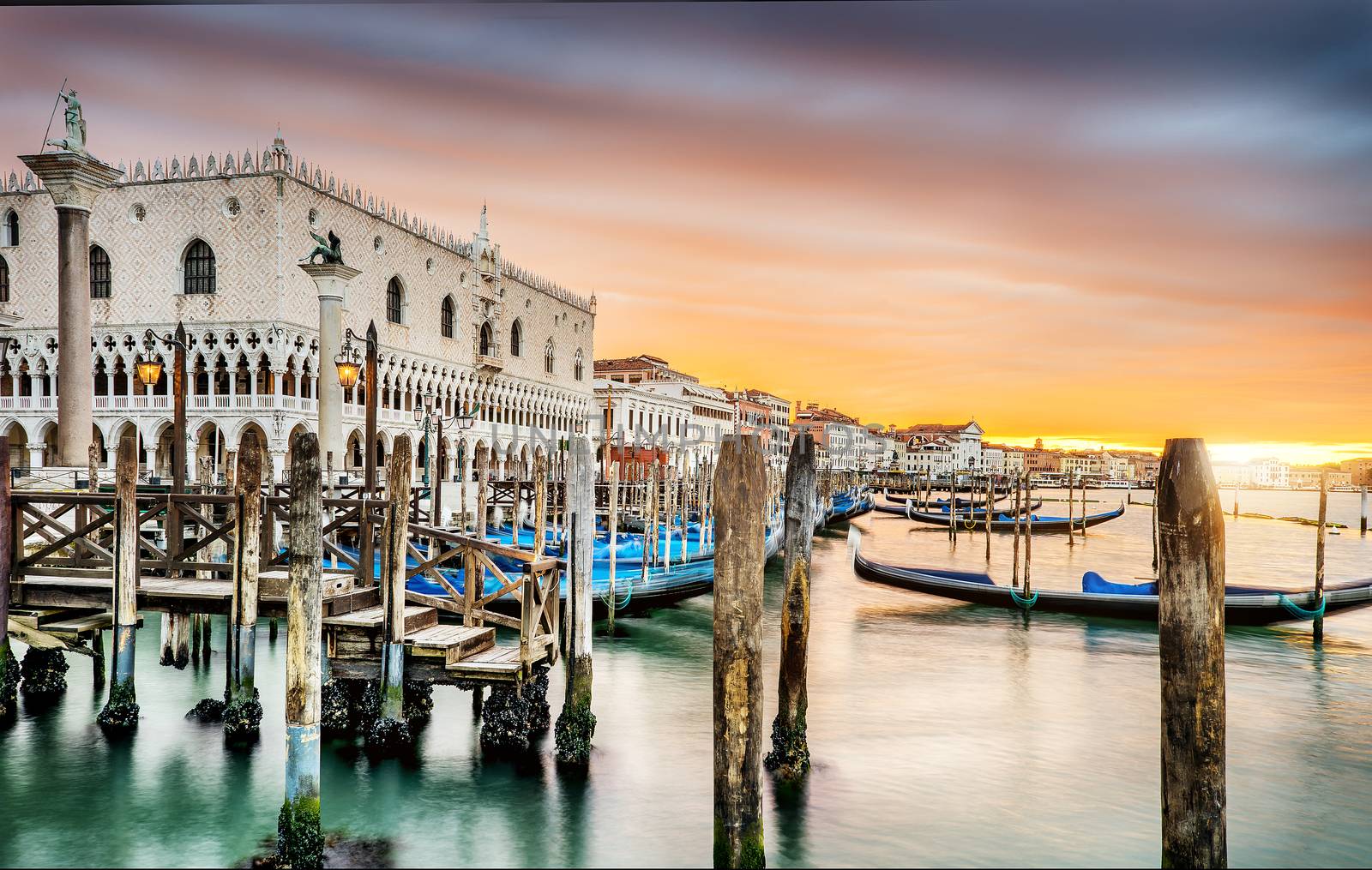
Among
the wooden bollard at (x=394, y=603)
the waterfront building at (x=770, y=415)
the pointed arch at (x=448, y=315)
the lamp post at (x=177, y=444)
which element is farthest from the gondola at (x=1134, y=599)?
the waterfront building at (x=770, y=415)

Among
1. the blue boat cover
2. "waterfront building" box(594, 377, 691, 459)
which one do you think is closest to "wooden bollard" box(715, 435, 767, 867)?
the blue boat cover

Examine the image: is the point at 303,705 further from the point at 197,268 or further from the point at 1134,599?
the point at 197,268

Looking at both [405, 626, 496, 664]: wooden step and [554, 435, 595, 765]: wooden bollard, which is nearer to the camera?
[405, 626, 496, 664]: wooden step

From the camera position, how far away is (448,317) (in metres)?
25.5

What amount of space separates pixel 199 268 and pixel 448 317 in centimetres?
739

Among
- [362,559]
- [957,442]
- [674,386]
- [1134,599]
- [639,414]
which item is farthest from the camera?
[957,442]

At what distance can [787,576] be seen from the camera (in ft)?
16.1

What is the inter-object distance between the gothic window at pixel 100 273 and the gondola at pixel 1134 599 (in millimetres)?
18130

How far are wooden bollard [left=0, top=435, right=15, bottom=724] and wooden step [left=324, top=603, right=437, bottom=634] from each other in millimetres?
2029

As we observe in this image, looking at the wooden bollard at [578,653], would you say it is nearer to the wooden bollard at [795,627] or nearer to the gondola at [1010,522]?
the wooden bollard at [795,627]

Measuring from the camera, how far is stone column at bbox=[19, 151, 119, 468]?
10422 millimetres

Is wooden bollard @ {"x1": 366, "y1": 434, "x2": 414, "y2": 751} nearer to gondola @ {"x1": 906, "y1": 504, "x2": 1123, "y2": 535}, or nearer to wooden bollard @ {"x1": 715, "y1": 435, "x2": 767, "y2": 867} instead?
wooden bollard @ {"x1": 715, "y1": 435, "x2": 767, "y2": 867}

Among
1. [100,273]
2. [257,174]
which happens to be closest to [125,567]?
[257,174]

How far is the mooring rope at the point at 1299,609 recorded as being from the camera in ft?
32.0
